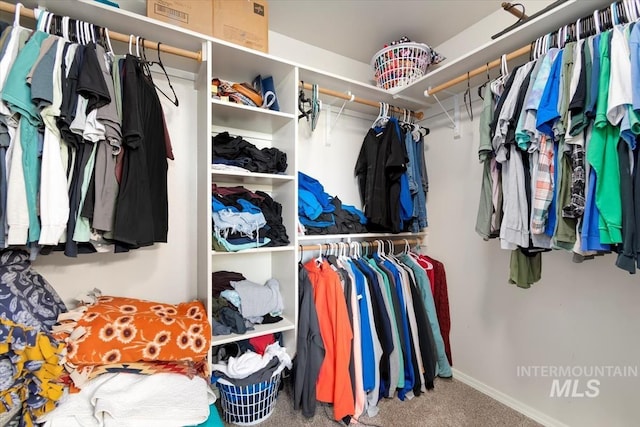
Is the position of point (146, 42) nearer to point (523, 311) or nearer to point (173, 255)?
point (173, 255)

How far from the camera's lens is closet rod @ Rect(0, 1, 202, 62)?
1.03 meters

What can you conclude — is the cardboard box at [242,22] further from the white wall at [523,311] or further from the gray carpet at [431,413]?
the gray carpet at [431,413]

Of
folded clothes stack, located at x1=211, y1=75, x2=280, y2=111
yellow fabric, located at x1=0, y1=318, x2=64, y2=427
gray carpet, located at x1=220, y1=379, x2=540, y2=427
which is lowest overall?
gray carpet, located at x1=220, y1=379, x2=540, y2=427

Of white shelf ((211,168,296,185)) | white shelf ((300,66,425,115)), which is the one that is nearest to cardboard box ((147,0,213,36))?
white shelf ((300,66,425,115))

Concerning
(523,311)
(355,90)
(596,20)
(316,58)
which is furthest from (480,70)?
(523,311)

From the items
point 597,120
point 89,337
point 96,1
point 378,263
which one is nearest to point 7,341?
point 89,337

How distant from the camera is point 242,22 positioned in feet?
4.71

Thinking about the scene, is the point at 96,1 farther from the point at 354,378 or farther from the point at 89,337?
the point at 354,378

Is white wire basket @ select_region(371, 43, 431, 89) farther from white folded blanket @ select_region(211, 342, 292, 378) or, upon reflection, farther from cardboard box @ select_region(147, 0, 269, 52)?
white folded blanket @ select_region(211, 342, 292, 378)

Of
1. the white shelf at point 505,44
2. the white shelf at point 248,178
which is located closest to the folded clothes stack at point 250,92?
the white shelf at point 248,178

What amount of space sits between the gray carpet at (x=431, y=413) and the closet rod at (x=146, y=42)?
1.84 metres

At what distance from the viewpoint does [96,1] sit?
1.13 meters

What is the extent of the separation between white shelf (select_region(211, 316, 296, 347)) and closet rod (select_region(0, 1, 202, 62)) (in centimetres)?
133

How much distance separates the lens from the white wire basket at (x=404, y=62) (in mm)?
1791
